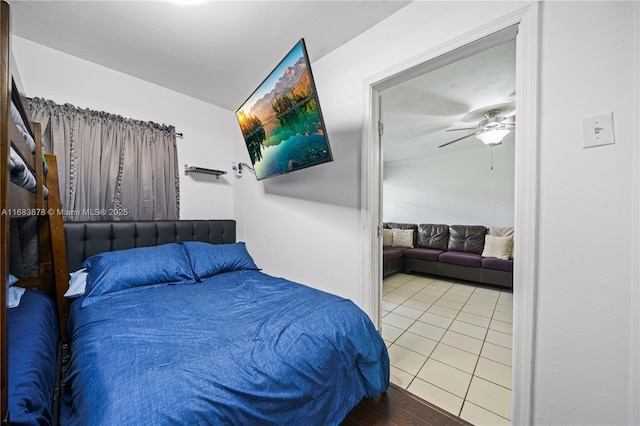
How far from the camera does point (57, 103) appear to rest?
6.45 ft

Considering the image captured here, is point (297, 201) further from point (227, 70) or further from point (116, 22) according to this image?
point (116, 22)

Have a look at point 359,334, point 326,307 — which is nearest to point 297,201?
point 326,307

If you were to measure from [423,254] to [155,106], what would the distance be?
472 cm

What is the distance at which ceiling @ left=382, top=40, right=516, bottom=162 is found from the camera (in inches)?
84.5

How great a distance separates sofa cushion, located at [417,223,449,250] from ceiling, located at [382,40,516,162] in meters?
1.79

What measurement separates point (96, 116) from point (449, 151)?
567 centimetres

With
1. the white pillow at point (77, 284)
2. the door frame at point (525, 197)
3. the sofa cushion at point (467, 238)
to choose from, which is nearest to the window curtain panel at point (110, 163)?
the white pillow at point (77, 284)

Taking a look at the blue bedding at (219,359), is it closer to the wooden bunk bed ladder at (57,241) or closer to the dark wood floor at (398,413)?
the dark wood floor at (398,413)

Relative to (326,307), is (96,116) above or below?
above

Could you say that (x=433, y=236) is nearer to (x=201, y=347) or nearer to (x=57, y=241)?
(x=201, y=347)

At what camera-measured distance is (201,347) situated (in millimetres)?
1034

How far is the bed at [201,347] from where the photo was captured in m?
0.80

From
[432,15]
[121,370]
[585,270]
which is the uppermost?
[432,15]

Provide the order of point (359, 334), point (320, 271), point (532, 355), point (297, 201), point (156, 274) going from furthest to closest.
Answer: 1. point (297, 201)
2. point (320, 271)
3. point (156, 274)
4. point (359, 334)
5. point (532, 355)
